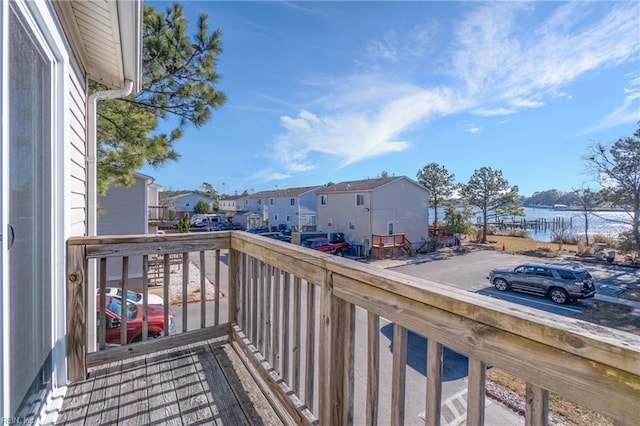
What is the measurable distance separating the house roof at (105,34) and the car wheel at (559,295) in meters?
11.0

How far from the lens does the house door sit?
1085 mm

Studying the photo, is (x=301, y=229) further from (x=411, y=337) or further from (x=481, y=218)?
(x=411, y=337)

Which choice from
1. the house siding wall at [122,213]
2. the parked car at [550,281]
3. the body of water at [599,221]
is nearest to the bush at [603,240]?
the body of water at [599,221]

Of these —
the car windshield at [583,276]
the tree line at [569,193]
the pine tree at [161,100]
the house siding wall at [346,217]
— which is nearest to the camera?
the pine tree at [161,100]

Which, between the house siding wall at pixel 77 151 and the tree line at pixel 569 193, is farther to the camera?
the tree line at pixel 569 193

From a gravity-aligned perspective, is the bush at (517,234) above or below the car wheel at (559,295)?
above

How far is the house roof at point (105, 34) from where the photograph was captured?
1789 mm

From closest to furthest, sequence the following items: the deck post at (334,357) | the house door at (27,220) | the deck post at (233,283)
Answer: the house door at (27,220) < the deck post at (334,357) < the deck post at (233,283)

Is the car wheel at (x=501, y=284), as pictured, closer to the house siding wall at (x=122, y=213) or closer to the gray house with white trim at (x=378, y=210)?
the gray house with white trim at (x=378, y=210)

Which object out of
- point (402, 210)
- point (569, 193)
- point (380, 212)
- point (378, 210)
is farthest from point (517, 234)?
point (378, 210)

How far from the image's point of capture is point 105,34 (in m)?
2.12

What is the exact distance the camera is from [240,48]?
798 cm

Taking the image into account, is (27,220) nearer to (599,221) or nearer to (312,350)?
(312,350)

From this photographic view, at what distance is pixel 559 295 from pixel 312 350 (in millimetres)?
10321
